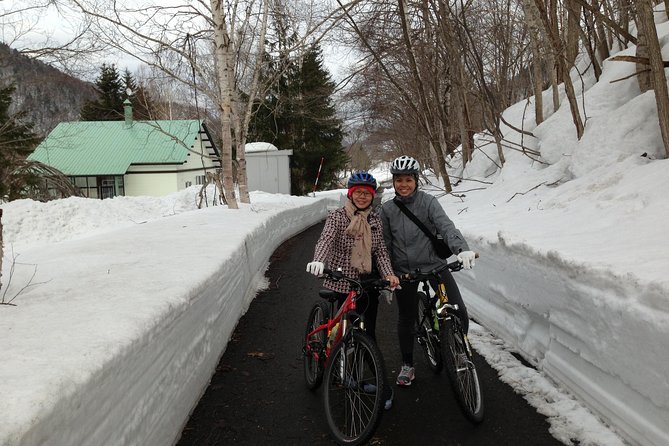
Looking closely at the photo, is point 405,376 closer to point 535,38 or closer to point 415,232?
point 415,232

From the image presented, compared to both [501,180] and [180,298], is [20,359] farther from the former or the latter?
[501,180]

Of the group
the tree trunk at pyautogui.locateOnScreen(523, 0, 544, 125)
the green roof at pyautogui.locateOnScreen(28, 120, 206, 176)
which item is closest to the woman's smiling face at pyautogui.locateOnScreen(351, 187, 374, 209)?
the tree trunk at pyautogui.locateOnScreen(523, 0, 544, 125)

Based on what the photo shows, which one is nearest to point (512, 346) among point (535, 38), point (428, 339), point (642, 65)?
point (428, 339)

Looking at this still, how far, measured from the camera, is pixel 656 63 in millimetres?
6848

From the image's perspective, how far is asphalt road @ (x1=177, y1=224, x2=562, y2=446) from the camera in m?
3.38

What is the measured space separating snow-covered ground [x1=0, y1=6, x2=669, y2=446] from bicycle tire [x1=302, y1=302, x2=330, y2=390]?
0.94 m

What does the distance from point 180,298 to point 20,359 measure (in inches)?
56.8

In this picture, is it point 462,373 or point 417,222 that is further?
point 417,222

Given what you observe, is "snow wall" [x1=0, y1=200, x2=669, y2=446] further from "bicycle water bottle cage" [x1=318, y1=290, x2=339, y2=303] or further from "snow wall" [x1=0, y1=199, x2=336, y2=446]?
"bicycle water bottle cage" [x1=318, y1=290, x2=339, y2=303]

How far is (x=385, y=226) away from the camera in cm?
415

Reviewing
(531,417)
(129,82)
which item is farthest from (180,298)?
(129,82)

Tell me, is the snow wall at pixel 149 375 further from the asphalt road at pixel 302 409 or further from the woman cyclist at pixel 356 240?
the woman cyclist at pixel 356 240

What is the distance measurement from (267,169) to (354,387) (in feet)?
83.7

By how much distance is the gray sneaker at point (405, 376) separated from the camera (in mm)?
4148
